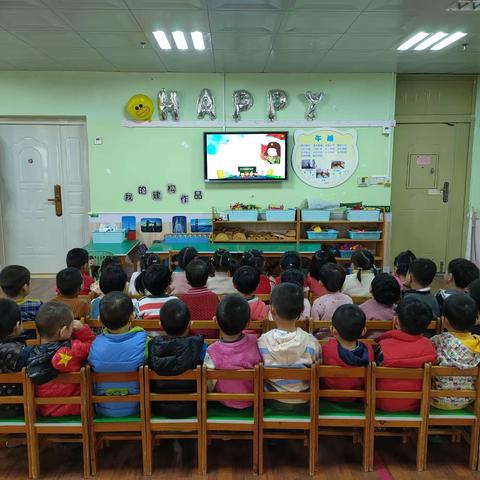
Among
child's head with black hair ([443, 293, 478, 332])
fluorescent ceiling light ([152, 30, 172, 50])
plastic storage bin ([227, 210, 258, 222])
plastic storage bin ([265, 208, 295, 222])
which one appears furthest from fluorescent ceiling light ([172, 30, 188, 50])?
child's head with black hair ([443, 293, 478, 332])

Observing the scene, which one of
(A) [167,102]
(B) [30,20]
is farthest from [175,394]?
(A) [167,102]

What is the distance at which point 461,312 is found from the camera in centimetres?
204

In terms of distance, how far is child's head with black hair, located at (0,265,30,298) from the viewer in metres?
2.52

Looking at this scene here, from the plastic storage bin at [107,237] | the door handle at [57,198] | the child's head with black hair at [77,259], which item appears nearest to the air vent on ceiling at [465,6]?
the child's head with black hair at [77,259]

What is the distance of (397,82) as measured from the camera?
240 inches

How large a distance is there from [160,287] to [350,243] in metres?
Result: 3.74

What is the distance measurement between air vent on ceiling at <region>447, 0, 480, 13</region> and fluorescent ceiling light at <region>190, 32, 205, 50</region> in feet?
7.27

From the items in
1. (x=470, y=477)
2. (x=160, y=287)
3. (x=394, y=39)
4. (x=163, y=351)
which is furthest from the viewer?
(x=394, y=39)

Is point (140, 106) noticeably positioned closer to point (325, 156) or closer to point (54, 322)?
point (325, 156)

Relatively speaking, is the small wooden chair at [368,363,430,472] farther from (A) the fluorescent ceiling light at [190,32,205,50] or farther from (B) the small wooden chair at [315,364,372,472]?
(A) the fluorescent ceiling light at [190,32,205,50]

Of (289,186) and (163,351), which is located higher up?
(289,186)

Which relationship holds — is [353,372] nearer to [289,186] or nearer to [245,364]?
[245,364]

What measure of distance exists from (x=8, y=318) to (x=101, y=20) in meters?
2.98

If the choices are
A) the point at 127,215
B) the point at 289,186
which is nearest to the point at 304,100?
the point at 289,186
